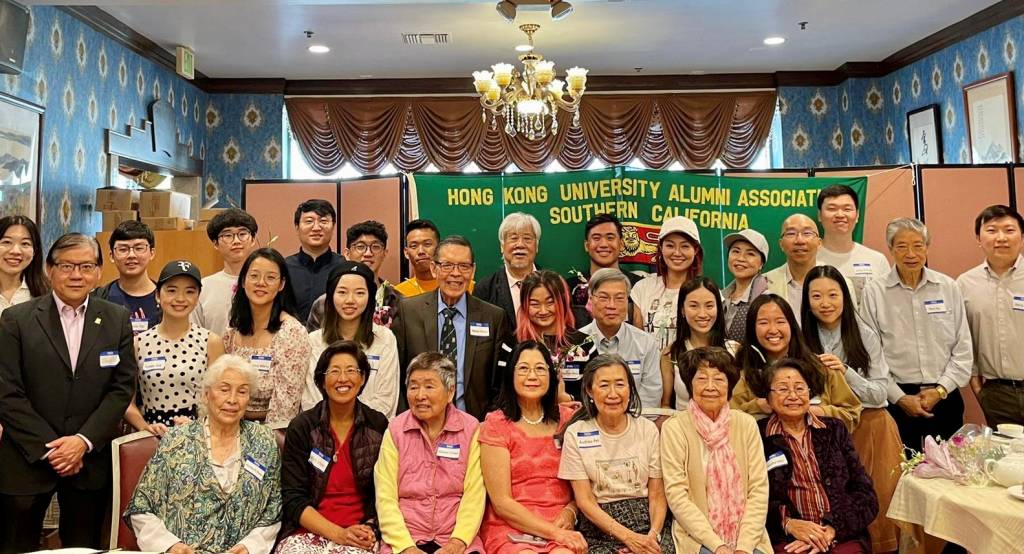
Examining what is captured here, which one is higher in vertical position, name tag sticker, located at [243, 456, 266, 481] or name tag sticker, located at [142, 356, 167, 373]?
name tag sticker, located at [142, 356, 167, 373]

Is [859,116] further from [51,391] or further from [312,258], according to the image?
[51,391]

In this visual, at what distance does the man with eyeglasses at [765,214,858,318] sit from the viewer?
12.4 feet

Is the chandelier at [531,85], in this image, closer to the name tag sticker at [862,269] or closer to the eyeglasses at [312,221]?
the eyeglasses at [312,221]

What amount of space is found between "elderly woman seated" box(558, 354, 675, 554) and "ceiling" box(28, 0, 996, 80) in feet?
12.0

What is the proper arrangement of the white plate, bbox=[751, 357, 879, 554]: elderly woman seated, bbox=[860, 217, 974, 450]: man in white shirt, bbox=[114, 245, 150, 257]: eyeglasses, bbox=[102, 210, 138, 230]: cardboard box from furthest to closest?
bbox=[102, 210, 138, 230]: cardboard box → bbox=[860, 217, 974, 450]: man in white shirt → bbox=[114, 245, 150, 257]: eyeglasses → bbox=[751, 357, 879, 554]: elderly woman seated → the white plate

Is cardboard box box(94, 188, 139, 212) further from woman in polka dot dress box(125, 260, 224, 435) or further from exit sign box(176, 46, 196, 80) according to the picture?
woman in polka dot dress box(125, 260, 224, 435)

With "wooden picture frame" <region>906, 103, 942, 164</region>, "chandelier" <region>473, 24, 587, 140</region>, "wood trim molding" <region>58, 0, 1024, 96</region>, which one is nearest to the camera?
"chandelier" <region>473, 24, 587, 140</region>

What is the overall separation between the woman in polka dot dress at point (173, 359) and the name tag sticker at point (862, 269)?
3126mm

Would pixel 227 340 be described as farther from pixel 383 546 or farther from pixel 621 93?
pixel 621 93

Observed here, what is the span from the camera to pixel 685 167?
8594mm

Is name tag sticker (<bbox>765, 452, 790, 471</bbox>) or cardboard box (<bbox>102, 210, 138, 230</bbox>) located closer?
name tag sticker (<bbox>765, 452, 790, 471</bbox>)

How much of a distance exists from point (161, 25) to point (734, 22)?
4.97 m

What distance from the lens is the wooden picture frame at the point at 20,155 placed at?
488 cm

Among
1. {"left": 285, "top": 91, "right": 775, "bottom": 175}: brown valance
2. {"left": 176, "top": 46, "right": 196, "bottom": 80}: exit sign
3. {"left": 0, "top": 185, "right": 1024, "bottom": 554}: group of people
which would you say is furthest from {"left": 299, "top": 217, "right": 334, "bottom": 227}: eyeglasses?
{"left": 285, "top": 91, "right": 775, "bottom": 175}: brown valance
